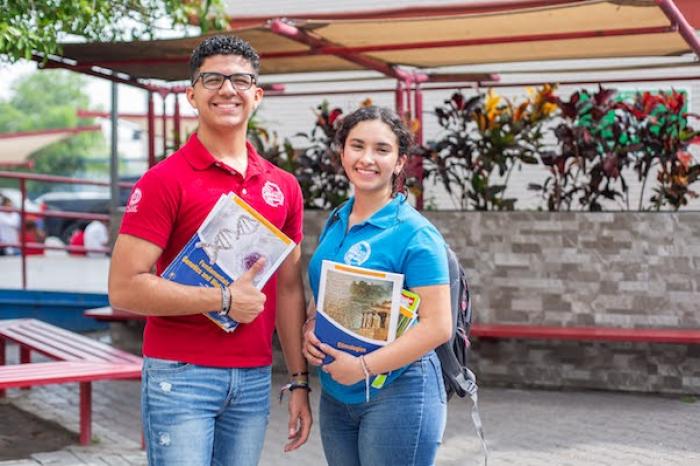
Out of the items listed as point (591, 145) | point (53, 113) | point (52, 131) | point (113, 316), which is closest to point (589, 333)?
point (591, 145)

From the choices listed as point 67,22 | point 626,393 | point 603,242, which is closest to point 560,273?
point 603,242

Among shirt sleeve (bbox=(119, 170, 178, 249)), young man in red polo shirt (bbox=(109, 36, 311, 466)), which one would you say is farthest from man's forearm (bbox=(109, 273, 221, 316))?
shirt sleeve (bbox=(119, 170, 178, 249))

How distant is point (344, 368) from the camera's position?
295 centimetres

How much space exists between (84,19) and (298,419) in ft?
14.8

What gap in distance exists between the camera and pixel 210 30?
7949 mm

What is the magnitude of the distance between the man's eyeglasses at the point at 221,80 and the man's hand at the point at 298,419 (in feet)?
3.15

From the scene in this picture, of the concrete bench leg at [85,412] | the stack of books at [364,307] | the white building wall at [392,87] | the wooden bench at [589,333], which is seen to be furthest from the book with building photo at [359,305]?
the white building wall at [392,87]

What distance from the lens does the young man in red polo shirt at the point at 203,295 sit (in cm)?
292

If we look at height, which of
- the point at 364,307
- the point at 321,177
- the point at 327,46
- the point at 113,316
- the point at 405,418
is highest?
the point at 327,46

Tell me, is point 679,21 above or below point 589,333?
above

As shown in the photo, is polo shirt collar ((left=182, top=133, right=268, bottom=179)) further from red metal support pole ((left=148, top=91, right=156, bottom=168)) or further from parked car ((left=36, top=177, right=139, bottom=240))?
parked car ((left=36, top=177, right=139, bottom=240))

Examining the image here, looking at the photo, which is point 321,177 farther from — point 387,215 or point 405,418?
point 405,418

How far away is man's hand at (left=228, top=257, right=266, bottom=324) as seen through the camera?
2.96 meters

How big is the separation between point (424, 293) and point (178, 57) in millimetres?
5572
